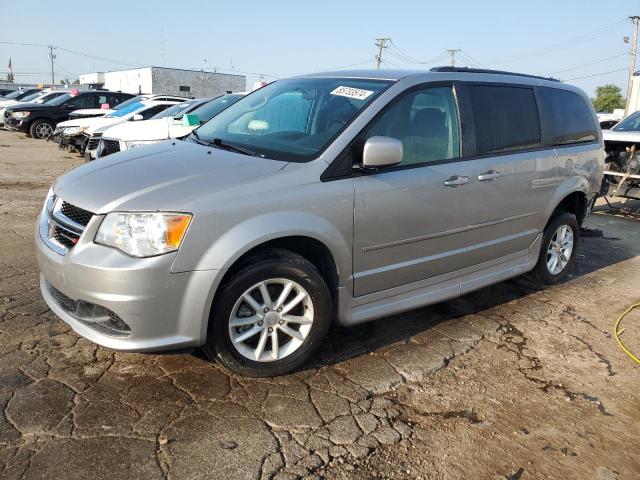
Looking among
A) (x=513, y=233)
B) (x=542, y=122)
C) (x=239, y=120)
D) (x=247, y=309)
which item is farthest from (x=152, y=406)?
(x=542, y=122)

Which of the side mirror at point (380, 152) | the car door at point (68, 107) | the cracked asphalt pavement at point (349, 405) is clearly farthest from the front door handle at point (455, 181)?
the car door at point (68, 107)

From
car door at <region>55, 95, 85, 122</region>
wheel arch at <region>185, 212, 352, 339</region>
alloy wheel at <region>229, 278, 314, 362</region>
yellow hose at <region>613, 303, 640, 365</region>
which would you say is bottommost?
yellow hose at <region>613, 303, 640, 365</region>

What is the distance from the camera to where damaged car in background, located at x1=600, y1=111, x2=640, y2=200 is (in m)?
8.02

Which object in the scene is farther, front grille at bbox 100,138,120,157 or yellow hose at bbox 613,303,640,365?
front grille at bbox 100,138,120,157

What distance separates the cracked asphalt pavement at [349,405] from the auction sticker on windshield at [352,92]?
5.42 ft

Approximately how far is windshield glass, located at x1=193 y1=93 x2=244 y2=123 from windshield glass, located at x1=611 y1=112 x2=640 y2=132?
6273 mm

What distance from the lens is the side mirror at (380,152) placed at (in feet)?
10.5

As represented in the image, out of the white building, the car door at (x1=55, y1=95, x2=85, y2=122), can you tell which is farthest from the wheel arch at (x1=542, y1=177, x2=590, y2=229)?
the white building

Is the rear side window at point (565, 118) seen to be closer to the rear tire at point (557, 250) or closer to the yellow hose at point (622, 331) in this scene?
the rear tire at point (557, 250)

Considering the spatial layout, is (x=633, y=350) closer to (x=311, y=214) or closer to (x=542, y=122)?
(x=542, y=122)

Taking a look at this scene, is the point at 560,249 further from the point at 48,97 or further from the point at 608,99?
the point at 608,99

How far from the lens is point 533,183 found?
14.7ft

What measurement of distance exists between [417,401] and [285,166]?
1.54 meters

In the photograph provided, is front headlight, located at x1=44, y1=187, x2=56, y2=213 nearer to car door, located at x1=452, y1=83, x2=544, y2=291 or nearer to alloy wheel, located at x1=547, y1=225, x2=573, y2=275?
car door, located at x1=452, y1=83, x2=544, y2=291
